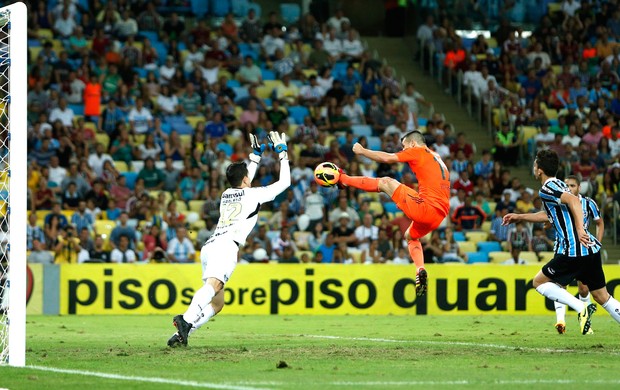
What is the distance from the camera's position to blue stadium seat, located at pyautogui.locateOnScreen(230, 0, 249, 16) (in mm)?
33519

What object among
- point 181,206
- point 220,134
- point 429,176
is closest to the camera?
point 429,176

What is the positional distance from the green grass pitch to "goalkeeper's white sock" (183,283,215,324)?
16.2 inches

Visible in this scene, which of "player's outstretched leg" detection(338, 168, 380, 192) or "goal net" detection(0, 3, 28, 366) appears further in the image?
"player's outstretched leg" detection(338, 168, 380, 192)

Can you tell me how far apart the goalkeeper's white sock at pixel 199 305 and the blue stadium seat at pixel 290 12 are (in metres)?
21.6

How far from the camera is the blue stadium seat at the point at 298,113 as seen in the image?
3014 cm

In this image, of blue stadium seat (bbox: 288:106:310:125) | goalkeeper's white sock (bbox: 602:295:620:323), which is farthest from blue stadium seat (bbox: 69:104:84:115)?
goalkeeper's white sock (bbox: 602:295:620:323)

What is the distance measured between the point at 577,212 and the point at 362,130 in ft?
53.6

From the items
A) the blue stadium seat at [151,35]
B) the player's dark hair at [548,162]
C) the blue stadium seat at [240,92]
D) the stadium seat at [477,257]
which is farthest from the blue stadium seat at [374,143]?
the player's dark hair at [548,162]

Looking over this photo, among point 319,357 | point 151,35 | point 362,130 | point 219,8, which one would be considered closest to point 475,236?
point 362,130

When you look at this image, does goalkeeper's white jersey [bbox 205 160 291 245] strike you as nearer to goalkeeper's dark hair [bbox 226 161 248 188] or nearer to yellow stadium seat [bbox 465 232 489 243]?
goalkeeper's dark hair [bbox 226 161 248 188]

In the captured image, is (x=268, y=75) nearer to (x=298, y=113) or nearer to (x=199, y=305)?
(x=298, y=113)

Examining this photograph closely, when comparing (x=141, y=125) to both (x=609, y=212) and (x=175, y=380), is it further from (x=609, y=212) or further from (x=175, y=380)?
(x=175, y=380)

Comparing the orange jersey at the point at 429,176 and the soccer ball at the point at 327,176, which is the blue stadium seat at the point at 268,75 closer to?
the orange jersey at the point at 429,176

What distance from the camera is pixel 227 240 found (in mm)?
13812
